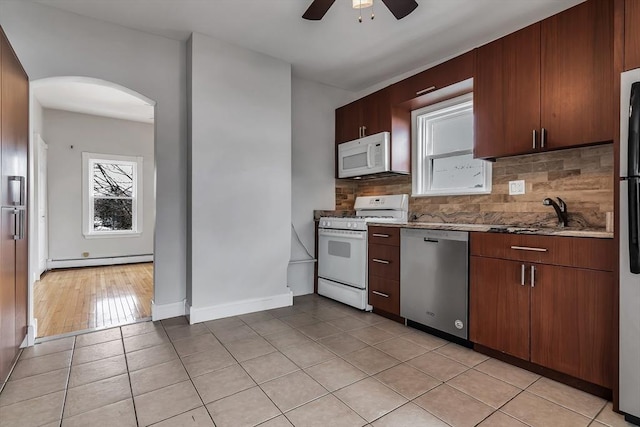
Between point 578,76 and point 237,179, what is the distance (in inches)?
109

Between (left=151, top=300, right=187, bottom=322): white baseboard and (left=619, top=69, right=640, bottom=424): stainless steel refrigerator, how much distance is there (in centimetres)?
322

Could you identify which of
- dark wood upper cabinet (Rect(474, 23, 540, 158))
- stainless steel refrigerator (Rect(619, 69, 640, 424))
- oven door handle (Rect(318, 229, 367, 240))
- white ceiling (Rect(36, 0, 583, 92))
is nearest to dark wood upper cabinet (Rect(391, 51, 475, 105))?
dark wood upper cabinet (Rect(474, 23, 540, 158))

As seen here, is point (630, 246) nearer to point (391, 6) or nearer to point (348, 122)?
point (391, 6)

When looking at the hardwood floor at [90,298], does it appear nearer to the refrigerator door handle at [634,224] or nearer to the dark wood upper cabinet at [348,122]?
the dark wood upper cabinet at [348,122]

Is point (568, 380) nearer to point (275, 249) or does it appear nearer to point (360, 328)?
point (360, 328)

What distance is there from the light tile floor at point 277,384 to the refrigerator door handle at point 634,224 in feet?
2.61

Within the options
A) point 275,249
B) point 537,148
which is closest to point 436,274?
point 537,148

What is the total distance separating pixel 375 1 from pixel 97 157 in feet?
18.5

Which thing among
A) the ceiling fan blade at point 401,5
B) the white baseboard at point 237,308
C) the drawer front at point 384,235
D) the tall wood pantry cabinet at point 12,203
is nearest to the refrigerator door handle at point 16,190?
the tall wood pantry cabinet at point 12,203

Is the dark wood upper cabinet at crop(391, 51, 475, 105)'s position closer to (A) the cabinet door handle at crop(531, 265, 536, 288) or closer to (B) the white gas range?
(B) the white gas range

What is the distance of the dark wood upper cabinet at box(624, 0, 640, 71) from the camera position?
63.5 inches

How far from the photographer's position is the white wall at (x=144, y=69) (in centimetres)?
254

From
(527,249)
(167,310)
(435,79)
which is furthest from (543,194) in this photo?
(167,310)

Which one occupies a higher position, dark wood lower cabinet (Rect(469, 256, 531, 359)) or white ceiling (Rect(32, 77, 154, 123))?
white ceiling (Rect(32, 77, 154, 123))
